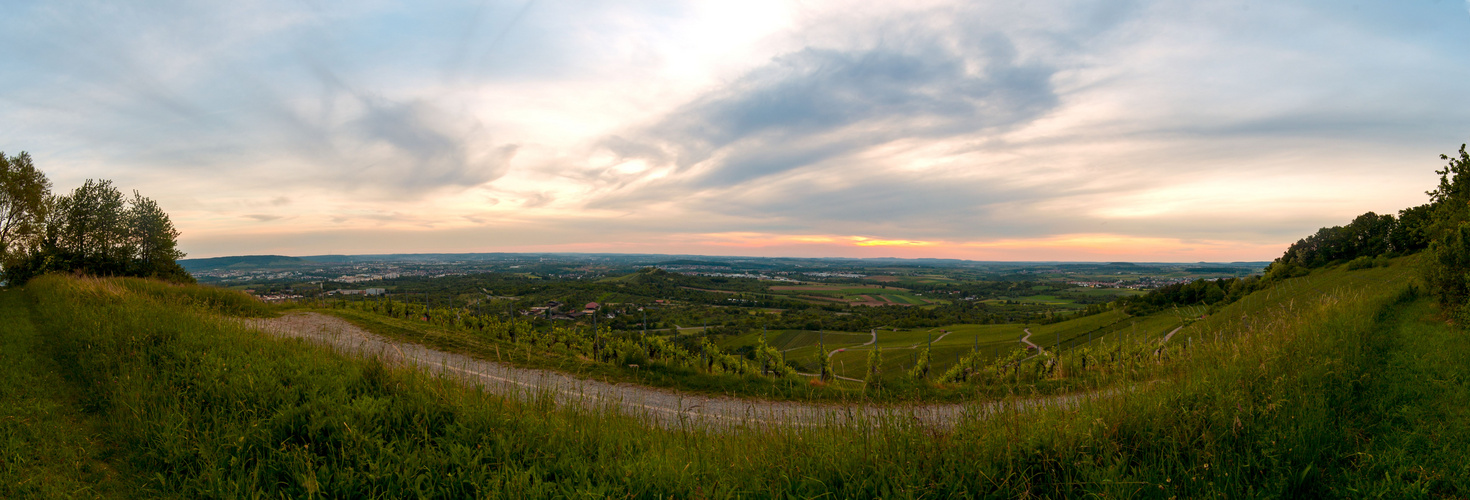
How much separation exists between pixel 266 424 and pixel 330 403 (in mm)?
391

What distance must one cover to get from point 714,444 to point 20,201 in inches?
1325

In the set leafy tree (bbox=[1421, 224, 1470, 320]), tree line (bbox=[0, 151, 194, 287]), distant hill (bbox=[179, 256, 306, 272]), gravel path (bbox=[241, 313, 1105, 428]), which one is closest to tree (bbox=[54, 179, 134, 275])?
tree line (bbox=[0, 151, 194, 287])

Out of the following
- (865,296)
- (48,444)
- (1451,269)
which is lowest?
(865,296)

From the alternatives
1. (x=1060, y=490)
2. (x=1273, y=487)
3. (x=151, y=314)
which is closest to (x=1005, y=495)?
(x=1060, y=490)

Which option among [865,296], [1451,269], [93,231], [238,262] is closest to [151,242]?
[93,231]

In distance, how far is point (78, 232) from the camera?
22375 mm

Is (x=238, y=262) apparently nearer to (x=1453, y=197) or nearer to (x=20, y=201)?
(x=20, y=201)

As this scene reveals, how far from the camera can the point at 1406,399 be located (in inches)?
178

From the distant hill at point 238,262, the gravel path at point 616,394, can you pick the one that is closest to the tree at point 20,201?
the gravel path at point 616,394

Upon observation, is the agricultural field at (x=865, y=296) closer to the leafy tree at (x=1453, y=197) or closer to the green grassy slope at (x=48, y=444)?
the leafy tree at (x=1453, y=197)

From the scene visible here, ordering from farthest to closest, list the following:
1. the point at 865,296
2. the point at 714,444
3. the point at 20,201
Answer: the point at 865,296, the point at 20,201, the point at 714,444

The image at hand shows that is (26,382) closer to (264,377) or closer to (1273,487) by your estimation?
(264,377)

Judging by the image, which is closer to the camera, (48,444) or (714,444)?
(714,444)

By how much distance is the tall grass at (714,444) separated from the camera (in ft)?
9.32
